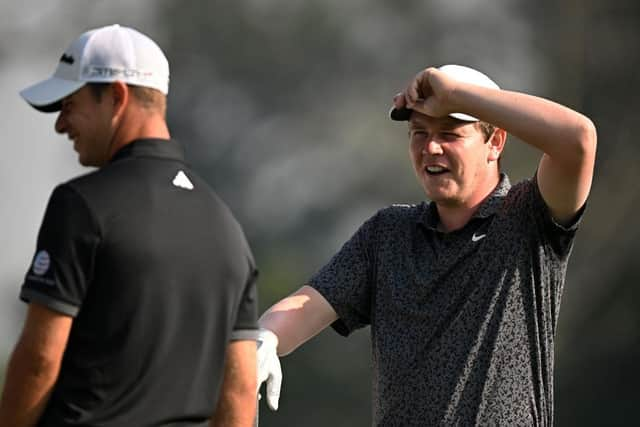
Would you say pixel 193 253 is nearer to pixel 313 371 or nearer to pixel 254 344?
pixel 254 344

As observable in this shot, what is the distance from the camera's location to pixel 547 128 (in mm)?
2746

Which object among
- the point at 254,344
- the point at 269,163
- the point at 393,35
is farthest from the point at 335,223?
the point at 254,344

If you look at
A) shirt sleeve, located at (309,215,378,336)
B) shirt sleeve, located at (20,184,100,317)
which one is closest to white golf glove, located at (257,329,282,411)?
shirt sleeve, located at (309,215,378,336)

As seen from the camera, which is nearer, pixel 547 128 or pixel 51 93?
pixel 51 93

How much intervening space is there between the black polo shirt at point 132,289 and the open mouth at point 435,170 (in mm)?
757

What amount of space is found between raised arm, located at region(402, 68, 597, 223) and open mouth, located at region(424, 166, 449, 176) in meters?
0.15

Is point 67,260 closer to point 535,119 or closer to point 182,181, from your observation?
point 182,181

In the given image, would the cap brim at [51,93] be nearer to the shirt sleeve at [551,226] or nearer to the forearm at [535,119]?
the forearm at [535,119]

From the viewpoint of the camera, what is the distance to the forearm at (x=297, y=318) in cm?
300

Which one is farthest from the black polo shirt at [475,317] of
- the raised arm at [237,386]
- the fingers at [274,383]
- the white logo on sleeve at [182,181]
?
the white logo on sleeve at [182,181]

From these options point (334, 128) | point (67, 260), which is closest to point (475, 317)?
point (67, 260)

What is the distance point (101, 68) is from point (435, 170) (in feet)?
2.92

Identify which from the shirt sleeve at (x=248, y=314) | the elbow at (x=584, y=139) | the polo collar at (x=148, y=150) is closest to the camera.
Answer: the polo collar at (x=148, y=150)

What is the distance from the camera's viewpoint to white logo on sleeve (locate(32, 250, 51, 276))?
2160 millimetres
